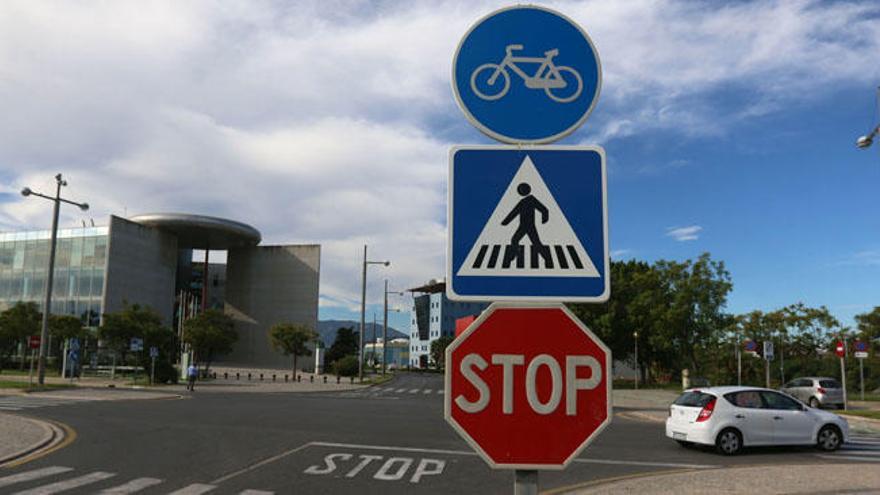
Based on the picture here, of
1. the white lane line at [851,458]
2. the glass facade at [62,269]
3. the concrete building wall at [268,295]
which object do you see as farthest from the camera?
the concrete building wall at [268,295]

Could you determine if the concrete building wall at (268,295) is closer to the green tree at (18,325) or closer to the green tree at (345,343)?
the green tree at (345,343)

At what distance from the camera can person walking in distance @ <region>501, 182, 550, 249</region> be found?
7.96 ft

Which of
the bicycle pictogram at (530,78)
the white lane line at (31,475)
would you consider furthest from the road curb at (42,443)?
the bicycle pictogram at (530,78)

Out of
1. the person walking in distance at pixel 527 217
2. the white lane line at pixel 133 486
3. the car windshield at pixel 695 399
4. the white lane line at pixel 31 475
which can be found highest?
the person walking in distance at pixel 527 217

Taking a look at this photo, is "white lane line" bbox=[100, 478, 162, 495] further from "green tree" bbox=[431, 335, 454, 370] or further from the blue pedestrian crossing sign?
"green tree" bbox=[431, 335, 454, 370]

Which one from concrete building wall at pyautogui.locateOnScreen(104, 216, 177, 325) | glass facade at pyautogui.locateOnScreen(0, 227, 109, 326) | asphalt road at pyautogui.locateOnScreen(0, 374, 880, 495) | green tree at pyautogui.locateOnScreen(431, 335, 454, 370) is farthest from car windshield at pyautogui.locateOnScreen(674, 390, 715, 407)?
green tree at pyautogui.locateOnScreen(431, 335, 454, 370)

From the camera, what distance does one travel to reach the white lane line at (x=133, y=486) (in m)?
8.07

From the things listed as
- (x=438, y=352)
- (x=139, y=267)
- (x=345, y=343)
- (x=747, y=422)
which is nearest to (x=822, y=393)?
(x=747, y=422)

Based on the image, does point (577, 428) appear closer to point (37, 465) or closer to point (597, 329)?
point (37, 465)

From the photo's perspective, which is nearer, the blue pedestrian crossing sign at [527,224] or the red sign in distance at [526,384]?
the red sign in distance at [526,384]

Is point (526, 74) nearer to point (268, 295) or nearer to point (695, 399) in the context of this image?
point (695, 399)

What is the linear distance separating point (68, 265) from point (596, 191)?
247 feet

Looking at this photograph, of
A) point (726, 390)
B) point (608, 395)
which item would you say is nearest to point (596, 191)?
point (608, 395)

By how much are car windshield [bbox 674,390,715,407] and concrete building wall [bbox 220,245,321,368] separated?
6720 cm
